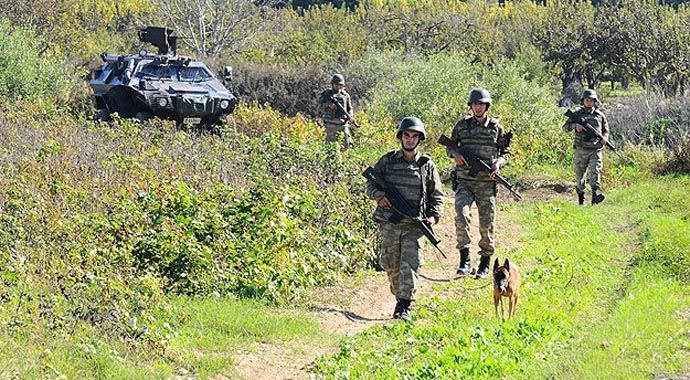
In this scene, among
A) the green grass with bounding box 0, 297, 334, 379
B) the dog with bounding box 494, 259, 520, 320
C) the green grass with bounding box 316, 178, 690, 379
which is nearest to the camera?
the green grass with bounding box 0, 297, 334, 379

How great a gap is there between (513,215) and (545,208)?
543 millimetres

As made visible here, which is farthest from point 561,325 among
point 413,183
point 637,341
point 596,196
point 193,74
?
point 193,74

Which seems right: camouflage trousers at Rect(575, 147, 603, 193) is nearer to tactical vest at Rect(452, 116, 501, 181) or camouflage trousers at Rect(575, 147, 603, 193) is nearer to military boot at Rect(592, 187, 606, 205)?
military boot at Rect(592, 187, 606, 205)

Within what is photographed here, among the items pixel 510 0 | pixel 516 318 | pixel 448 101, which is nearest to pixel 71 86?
pixel 448 101

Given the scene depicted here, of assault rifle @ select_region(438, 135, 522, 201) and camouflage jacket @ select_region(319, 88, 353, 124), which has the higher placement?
assault rifle @ select_region(438, 135, 522, 201)

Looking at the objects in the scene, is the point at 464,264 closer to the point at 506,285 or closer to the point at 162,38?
the point at 506,285

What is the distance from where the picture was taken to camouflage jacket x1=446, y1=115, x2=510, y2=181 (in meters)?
9.48

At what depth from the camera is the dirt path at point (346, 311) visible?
21.1ft

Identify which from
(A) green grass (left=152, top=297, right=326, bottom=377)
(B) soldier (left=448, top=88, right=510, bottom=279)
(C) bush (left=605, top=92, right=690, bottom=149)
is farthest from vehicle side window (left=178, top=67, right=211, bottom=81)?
(A) green grass (left=152, top=297, right=326, bottom=377)

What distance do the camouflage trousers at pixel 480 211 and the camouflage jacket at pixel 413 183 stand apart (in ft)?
5.47

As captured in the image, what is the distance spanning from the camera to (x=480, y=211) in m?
9.70

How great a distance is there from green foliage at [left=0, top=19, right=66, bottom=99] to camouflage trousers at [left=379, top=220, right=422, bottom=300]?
1423 centimetres

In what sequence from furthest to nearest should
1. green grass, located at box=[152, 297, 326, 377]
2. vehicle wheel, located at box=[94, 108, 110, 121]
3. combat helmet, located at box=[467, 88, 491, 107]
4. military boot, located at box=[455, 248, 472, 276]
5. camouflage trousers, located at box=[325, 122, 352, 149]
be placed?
vehicle wheel, located at box=[94, 108, 110, 121] → camouflage trousers, located at box=[325, 122, 352, 149] → military boot, located at box=[455, 248, 472, 276] → combat helmet, located at box=[467, 88, 491, 107] → green grass, located at box=[152, 297, 326, 377]

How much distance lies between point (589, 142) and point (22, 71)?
12696 millimetres
